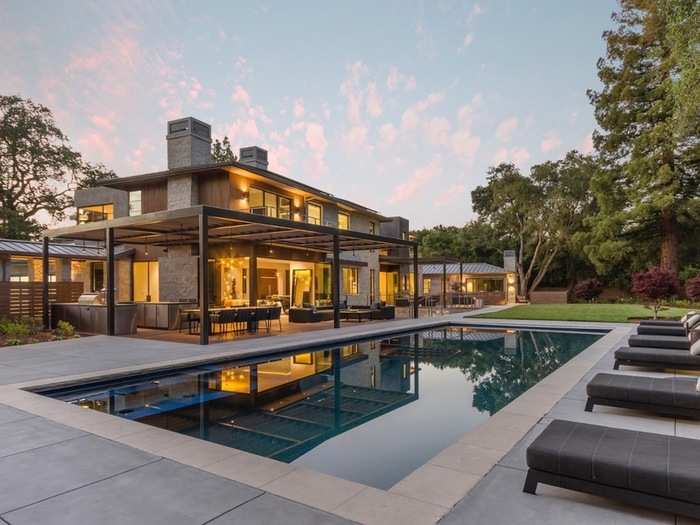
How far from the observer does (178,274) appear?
17.5 m

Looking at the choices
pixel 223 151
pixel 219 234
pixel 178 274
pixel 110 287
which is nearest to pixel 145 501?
pixel 110 287

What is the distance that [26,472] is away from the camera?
346 cm

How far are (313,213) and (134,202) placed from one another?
8.18m

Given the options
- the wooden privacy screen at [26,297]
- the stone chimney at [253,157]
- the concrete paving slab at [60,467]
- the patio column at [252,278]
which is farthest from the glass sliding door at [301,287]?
the concrete paving slab at [60,467]

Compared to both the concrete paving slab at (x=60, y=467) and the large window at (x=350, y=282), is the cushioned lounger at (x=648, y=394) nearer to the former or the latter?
the concrete paving slab at (x=60, y=467)

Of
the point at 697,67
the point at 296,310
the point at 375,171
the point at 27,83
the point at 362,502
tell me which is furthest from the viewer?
the point at 375,171

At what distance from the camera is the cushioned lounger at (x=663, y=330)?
9305 mm

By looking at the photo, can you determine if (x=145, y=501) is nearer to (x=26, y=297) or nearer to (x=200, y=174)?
(x=26, y=297)

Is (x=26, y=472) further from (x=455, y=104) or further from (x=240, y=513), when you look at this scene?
(x=455, y=104)

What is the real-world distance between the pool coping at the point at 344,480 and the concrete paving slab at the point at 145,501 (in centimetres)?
21

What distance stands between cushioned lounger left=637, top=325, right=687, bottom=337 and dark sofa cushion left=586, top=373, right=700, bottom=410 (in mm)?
5278

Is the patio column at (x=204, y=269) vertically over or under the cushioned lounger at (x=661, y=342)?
over

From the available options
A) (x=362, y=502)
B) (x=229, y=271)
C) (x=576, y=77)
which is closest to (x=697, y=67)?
(x=576, y=77)

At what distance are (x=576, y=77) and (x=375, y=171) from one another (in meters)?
14.7
